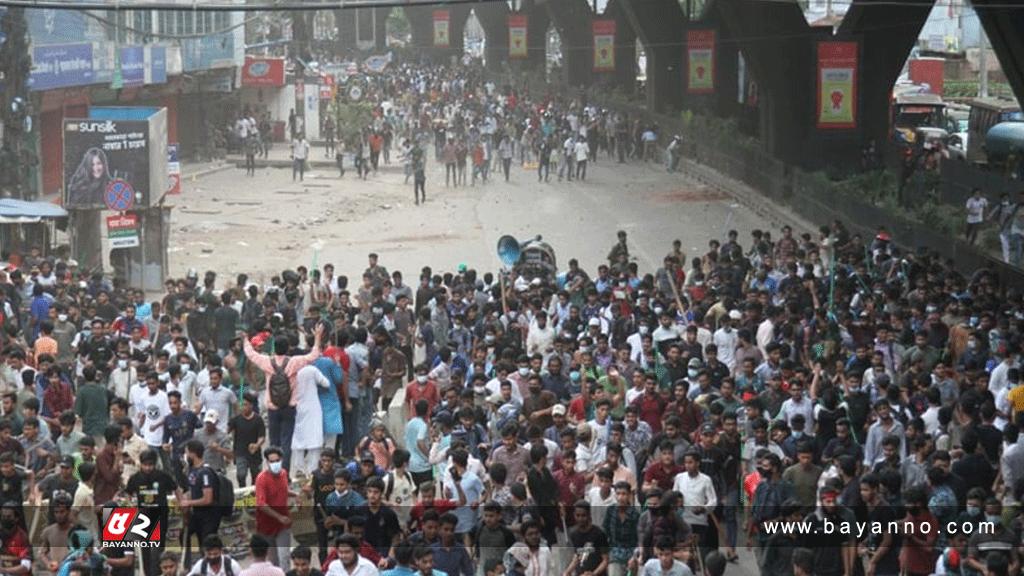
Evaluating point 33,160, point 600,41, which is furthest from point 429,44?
point 33,160

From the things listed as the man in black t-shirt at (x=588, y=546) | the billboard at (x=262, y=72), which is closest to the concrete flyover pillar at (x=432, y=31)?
the billboard at (x=262, y=72)

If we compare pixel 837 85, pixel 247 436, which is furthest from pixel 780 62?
pixel 247 436

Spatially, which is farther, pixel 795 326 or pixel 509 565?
pixel 795 326

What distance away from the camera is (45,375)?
52.8ft

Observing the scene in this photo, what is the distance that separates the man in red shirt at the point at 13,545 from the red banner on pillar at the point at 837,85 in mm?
21901

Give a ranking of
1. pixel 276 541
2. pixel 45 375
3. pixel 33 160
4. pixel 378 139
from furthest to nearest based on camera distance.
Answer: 1. pixel 378 139
2. pixel 33 160
3. pixel 45 375
4. pixel 276 541

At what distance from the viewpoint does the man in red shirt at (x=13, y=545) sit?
11531 mm

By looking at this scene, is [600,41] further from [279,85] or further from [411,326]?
[411,326]

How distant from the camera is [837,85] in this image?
104ft

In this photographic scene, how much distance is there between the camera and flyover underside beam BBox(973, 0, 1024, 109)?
1074 inches

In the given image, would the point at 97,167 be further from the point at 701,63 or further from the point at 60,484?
the point at 701,63

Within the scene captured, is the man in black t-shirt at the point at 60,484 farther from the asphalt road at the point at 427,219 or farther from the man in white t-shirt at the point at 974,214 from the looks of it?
the man in white t-shirt at the point at 974,214

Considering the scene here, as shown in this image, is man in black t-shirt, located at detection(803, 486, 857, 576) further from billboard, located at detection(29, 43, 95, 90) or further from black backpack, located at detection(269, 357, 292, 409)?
billboard, located at detection(29, 43, 95, 90)

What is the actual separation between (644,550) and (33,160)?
753 inches
